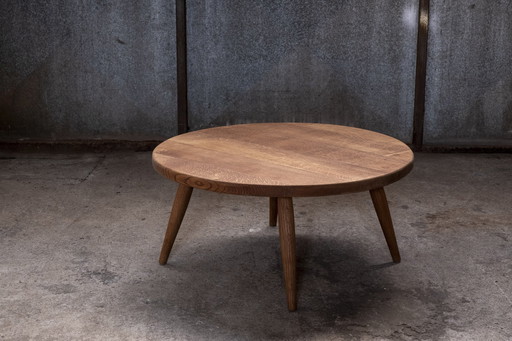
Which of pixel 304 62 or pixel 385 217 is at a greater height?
pixel 304 62

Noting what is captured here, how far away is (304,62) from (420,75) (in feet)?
2.72

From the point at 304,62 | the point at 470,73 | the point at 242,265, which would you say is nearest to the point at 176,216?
the point at 242,265

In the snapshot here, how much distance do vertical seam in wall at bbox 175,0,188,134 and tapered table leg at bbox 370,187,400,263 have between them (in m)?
2.31

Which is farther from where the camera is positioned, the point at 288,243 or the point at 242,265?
the point at 242,265

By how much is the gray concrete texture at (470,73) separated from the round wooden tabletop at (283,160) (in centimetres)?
194

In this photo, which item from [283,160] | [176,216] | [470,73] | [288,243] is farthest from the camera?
[470,73]

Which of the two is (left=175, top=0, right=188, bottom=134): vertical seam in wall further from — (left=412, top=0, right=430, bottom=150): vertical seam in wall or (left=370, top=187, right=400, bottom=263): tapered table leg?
(left=370, top=187, right=400, bottom=263): tapered table leg

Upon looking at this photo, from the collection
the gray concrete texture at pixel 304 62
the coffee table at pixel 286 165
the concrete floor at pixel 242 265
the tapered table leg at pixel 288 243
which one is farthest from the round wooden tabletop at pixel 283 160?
the gray concrete texture at pixel 304 62

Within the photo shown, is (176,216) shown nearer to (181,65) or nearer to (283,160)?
(283,160)

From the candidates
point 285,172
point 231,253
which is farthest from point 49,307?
point 285,172

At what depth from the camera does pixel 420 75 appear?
4.34m

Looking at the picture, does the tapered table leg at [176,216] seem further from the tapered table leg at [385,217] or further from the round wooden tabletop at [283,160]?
the tapered table leg at [385,217]

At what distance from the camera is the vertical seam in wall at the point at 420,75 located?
167 inches

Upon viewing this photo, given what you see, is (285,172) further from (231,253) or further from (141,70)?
(141,70)
